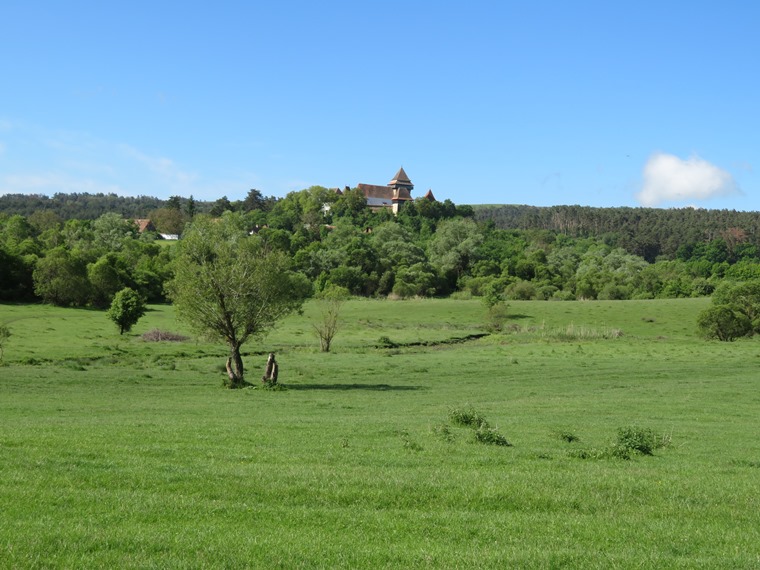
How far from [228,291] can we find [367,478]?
102 feet

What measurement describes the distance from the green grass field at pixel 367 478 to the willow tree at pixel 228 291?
13.5 ft

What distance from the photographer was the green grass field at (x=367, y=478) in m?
9.55

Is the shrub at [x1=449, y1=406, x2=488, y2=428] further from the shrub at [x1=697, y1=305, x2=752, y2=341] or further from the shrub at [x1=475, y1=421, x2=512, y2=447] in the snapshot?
the shrub at [x1=697, y1=305, x2=752, y2=341]

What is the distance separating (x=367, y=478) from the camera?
43.9 ft

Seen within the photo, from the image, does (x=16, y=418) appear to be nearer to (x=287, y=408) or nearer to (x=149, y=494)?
(x=287, y=408)

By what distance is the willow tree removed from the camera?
42.8 metres

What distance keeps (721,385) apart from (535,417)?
19.2m

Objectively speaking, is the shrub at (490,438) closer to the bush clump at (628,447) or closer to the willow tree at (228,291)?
the bush clump at (628,447)

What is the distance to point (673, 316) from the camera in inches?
4328

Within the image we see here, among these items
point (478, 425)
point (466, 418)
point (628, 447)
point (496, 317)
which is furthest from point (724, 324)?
point (628, 447)

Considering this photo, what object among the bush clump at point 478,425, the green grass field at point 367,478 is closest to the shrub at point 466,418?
the bush clump at point 478,425

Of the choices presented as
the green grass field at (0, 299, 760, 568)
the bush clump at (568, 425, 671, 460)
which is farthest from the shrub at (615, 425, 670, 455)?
the green grass field at (0, 299, 760, 568)

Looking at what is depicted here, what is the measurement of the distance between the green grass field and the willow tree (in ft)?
13.5

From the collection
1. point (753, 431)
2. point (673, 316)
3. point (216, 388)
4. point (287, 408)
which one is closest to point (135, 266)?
point (673, 316)
